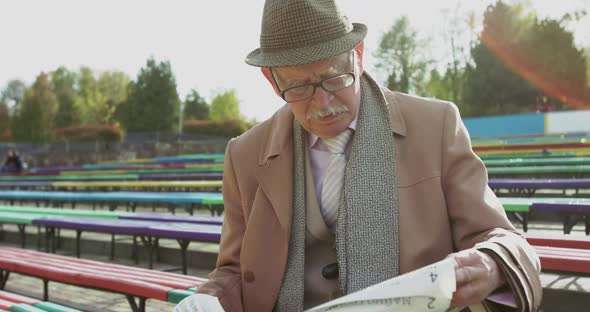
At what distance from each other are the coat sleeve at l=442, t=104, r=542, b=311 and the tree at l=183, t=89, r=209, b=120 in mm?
55659


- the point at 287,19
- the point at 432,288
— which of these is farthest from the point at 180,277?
the point at 432,288

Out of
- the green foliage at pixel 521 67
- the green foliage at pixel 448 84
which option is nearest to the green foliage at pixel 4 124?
the green foliage at pixel 448 84

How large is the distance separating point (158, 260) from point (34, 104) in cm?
3837

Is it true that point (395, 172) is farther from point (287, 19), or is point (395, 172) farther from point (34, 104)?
point (34, 104)

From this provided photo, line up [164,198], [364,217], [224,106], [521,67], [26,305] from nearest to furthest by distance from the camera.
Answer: [364,217] < [26,305] < [164,198] < [521,67] < [224,106]

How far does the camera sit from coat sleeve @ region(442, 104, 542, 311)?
144 cm

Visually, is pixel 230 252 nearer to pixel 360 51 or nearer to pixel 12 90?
pixel 360 51

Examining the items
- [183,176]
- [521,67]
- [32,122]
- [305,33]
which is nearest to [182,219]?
[305,33]

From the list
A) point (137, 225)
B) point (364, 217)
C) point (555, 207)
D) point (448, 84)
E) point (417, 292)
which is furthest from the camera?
point (448, 84)

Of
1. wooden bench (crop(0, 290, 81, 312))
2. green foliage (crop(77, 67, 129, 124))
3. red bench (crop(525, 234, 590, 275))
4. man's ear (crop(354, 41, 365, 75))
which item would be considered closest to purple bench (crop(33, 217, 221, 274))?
wooden bench (crop(0, 290, 81, 312))

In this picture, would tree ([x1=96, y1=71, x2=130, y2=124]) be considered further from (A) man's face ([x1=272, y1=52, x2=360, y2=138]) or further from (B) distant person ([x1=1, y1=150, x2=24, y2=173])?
(A) man's face ([x1=272, y1=52, x2=360, y2=138])

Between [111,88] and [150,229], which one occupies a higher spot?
[111,88]

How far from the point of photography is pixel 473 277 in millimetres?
1359

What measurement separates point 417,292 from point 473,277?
198mm
